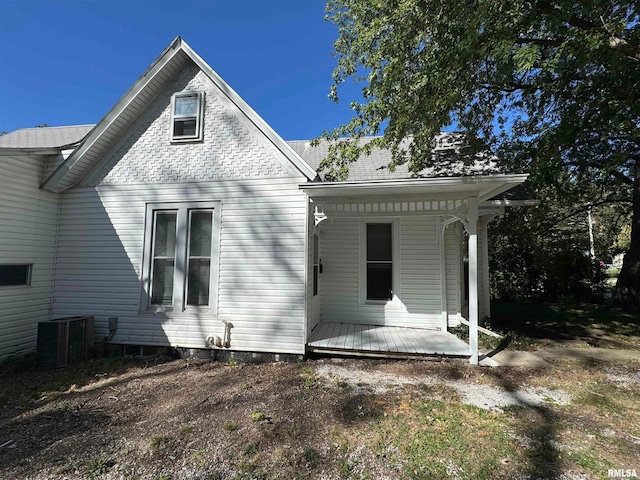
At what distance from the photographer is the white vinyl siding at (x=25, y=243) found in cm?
535

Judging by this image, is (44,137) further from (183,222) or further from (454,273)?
(454,273)

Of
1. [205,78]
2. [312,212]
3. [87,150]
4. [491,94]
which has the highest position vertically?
[491,94]

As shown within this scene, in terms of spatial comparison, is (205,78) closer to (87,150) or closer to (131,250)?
(87,150)

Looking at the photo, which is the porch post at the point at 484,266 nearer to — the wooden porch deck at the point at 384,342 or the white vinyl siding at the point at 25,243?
the wooden porch deck at the point at 384,342

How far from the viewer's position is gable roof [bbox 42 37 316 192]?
18.8ft

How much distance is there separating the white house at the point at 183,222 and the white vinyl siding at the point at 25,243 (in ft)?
0.07

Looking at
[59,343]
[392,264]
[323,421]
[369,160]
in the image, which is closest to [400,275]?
[392,264]

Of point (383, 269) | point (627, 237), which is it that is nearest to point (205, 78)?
point (383, 269)

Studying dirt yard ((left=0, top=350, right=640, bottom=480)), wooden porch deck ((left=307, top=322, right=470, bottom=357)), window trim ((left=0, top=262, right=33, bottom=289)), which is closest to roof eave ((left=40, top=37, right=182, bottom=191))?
window trim ((left=0, top=262, right=33, bottom=289))

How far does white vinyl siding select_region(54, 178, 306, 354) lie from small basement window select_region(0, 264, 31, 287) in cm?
51

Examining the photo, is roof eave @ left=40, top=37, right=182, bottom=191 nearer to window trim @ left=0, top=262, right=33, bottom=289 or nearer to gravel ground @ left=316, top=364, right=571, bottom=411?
window trim @ left=0, top=262, right=33, bottom=289

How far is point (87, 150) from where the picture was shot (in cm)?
589

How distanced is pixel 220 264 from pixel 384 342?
3.47 m

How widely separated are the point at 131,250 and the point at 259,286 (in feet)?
8.92
